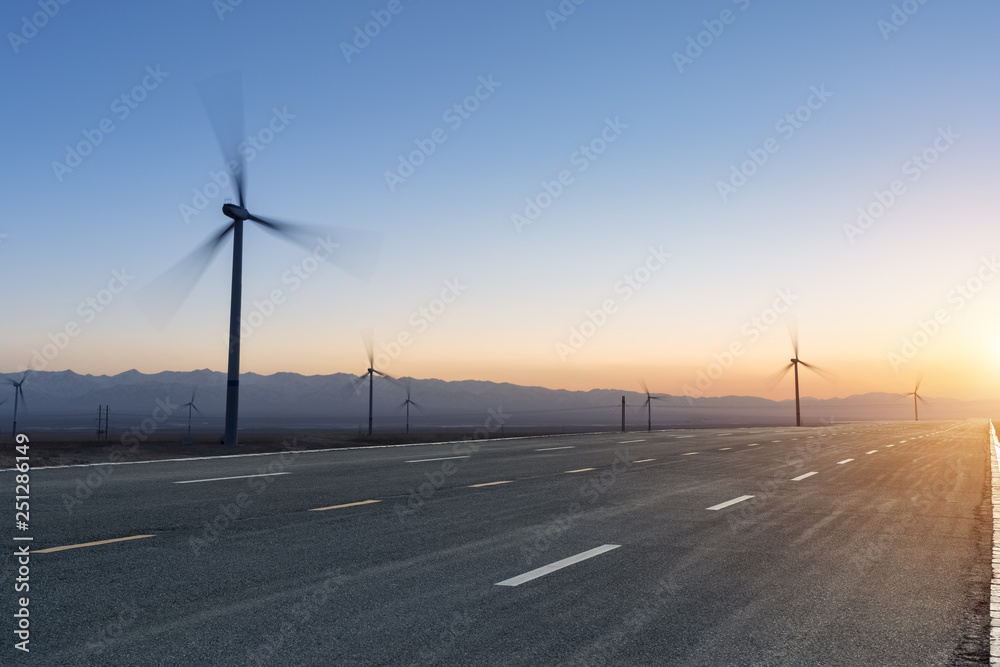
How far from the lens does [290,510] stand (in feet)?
37.2

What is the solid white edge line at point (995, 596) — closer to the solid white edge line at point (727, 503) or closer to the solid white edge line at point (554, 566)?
the solid white edge line at point (554, 566)

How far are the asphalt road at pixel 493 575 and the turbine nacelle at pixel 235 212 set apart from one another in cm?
2159

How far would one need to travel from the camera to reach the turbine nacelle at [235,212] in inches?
1377

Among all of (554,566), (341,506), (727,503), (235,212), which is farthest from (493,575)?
(235,212)

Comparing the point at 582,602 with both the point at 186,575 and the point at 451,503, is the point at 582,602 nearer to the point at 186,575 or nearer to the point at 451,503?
the point at 186,575

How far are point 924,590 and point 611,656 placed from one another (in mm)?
4046

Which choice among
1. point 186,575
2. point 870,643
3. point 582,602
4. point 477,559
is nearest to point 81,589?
point 186,575

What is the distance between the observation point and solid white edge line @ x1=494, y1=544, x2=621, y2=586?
23.0 ft

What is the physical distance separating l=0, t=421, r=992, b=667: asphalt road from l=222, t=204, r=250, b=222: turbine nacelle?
70.8 feet

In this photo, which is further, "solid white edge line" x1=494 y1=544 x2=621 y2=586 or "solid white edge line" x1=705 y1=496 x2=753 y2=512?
"solid white edge line" x1=705 y1=496 x2=753 y2=512

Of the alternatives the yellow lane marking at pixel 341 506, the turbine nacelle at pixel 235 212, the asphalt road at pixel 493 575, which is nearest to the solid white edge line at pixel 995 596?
the asphalt road at pixel 493 575

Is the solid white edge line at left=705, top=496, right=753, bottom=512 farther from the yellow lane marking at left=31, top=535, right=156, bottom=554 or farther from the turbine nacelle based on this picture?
the turbine nacelle

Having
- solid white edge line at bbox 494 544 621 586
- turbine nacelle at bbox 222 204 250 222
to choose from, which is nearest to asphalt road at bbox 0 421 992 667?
solid white edge line at bbox 494 544 621 586

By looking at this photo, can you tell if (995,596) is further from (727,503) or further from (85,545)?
(85,545)
